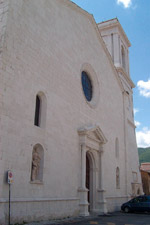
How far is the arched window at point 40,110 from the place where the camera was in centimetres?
1096

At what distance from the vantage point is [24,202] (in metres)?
9.08

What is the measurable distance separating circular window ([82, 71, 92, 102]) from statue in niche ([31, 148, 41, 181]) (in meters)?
7.26

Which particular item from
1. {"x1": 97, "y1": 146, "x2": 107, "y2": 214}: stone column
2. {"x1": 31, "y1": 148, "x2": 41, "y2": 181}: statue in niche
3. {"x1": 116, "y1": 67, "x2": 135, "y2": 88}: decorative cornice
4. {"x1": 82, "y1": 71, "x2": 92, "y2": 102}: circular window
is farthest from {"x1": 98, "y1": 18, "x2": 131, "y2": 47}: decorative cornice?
{"x1": 31, "y1": 148, "x2": 41, "y2": 181}: statue in niche

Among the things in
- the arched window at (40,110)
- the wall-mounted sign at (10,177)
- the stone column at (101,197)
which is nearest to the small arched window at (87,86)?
the stone column at (101,197)

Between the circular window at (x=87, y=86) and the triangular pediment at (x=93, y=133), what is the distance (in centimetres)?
245

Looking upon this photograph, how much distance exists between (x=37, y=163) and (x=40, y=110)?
228cm

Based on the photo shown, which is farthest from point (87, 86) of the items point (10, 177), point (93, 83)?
point (10, 177)

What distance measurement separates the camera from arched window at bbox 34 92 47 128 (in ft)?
36.0

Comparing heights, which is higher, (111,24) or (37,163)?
(111,24)

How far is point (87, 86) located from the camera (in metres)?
17.2

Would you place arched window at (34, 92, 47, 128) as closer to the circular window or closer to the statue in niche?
the statue in niche

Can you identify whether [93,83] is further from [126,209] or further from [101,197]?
[126,209]

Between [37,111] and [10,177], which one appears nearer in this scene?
[10,177]

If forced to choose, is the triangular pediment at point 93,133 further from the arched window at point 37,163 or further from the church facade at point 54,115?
the arched window at point 37,163
